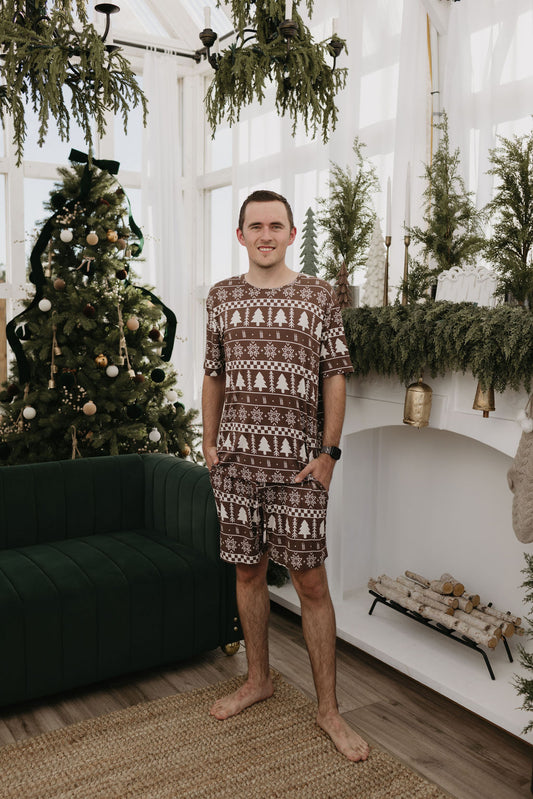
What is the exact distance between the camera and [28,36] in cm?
123

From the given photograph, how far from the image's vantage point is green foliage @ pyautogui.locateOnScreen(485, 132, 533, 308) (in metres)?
2.27

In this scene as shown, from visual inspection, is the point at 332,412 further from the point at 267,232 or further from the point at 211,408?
the point at 267,232

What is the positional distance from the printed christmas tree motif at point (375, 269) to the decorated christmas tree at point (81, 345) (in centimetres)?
124

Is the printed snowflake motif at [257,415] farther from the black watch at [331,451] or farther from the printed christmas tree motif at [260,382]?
the black watch at [331,451]

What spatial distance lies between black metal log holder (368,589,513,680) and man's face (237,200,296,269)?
1.53 m

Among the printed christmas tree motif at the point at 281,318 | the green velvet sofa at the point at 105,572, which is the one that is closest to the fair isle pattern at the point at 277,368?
the printed christmas tree motif at the point at 281,318

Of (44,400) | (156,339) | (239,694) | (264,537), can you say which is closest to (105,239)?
(156,339)

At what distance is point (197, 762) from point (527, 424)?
1.41m

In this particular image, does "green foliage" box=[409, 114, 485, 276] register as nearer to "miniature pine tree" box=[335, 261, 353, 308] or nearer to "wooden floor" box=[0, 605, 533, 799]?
"miniature pine tree" box=[335, 261, 353, 308]

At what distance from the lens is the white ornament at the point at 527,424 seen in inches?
85.8

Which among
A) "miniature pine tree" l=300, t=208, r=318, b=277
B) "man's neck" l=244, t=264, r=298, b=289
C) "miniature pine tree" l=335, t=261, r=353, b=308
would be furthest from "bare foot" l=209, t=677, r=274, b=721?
"miniature pine tree" l=300, t=208, r=318, b=277

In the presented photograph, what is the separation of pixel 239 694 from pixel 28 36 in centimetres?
205

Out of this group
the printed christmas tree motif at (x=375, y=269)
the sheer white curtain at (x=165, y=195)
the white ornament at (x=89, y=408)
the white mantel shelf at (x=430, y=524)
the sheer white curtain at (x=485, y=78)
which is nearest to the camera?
the white mantel shelf at (x=430, y=524)

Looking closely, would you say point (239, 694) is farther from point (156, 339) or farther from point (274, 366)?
point (156, 339)
